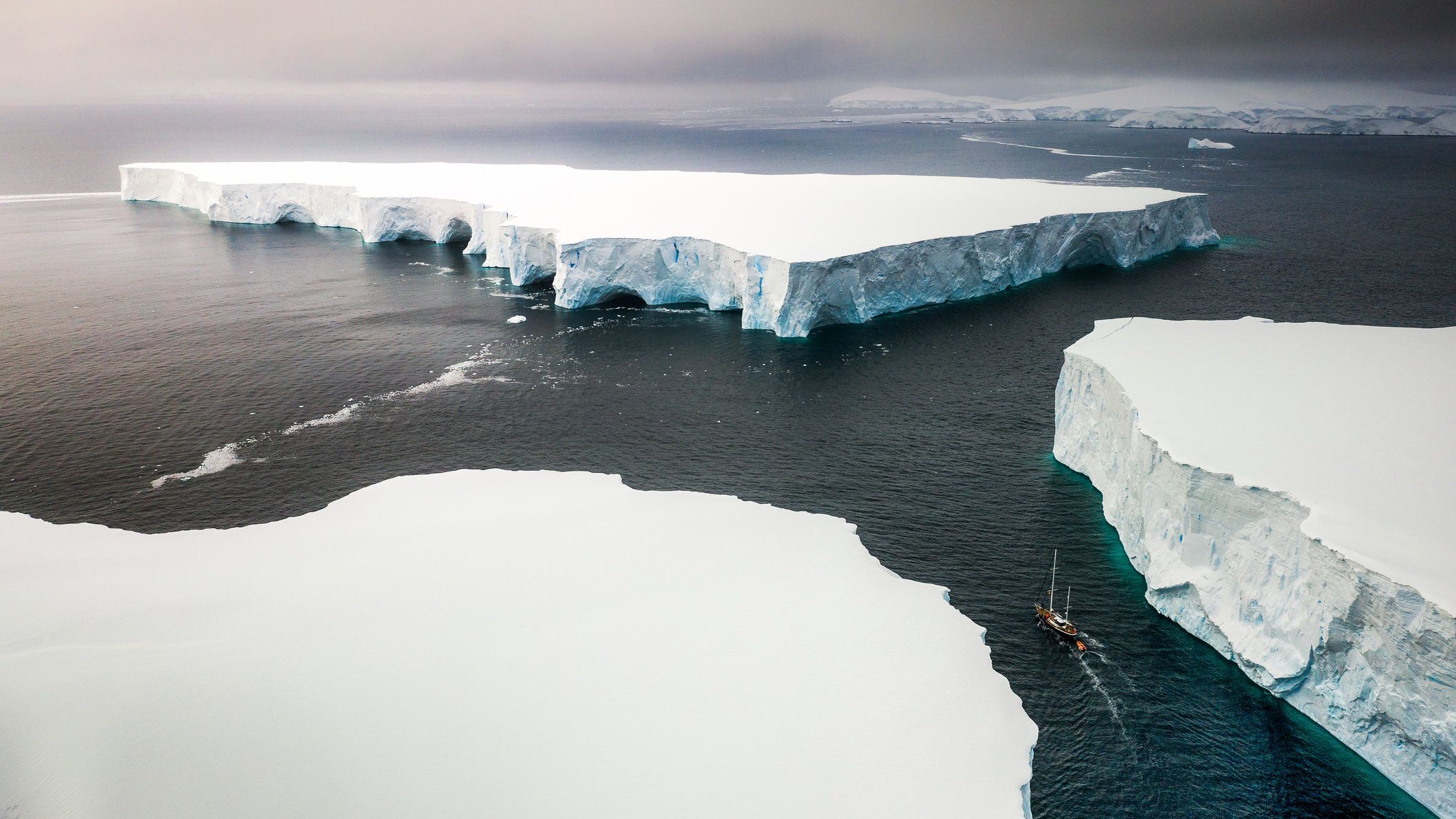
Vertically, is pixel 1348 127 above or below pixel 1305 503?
above

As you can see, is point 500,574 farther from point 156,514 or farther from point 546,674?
point 156,514

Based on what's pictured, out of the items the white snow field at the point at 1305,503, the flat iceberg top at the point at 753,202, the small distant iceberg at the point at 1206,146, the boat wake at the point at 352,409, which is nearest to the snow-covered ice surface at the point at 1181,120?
the small distant iceberg at the point at 1206,146

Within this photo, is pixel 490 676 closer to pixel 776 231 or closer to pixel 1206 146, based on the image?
pixel 776 231

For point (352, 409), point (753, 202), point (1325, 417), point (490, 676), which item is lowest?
point (490, 676)

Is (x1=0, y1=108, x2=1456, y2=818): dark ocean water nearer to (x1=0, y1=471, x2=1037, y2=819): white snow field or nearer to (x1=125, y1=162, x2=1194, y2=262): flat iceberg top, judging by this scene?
(x1=0, y1=471, x2=1037, y2=819): white snow field

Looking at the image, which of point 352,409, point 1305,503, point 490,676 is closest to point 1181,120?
point 352,409

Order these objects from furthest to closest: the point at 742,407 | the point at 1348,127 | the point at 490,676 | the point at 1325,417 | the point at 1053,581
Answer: the point at 1348,127 < the point at 742,407 < the point at 1053,581 < the point at 1325,417 < the point at 490,676
